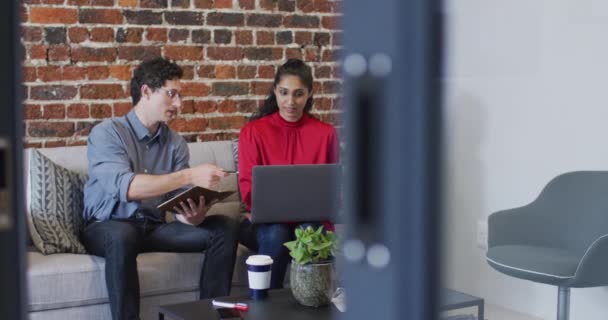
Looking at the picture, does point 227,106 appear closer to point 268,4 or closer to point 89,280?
point 268,4

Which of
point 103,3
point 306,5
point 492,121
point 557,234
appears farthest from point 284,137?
point 492,121

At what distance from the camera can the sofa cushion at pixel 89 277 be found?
2.58 meters

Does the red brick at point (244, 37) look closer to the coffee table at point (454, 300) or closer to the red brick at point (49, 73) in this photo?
the red brick at point (49, 73)

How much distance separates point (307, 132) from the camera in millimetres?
3113

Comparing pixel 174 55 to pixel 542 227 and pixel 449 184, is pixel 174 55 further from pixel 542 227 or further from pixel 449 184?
pixel 449 184

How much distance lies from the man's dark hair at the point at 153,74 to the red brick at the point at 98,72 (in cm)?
21

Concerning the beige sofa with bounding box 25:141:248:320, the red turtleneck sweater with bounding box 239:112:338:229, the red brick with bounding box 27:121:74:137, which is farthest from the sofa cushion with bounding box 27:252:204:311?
the red brick with bounding box 27:121:74:137

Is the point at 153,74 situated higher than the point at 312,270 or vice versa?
the point at 153,74

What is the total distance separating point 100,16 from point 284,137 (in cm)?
79

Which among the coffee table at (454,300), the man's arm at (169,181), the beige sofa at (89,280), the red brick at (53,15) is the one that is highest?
the red brick at (53,15)

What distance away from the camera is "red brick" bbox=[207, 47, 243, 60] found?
3342 mm

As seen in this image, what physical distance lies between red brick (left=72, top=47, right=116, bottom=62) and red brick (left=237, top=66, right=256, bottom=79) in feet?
1.70

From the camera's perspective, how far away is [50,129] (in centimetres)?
305

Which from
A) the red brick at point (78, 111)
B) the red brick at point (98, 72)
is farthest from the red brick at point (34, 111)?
the red brick at point (98, 72)
